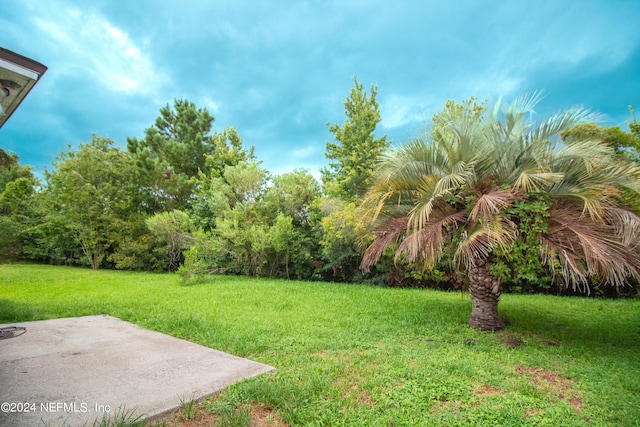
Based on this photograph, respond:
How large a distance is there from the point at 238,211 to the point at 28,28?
31.4 ft

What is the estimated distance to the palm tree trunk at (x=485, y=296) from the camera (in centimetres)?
483

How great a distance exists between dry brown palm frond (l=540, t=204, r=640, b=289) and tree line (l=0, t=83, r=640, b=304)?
0.03m

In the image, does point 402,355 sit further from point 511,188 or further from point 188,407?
point 511,188

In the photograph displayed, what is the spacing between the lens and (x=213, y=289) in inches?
371

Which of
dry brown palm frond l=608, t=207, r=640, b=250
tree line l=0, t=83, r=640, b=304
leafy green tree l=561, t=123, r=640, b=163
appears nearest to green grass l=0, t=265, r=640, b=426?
tree line l=0, t=83, r=640, b=304

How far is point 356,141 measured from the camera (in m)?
15.6

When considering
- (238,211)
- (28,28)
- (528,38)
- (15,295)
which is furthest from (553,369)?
(238,211)

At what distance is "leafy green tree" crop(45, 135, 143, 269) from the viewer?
1698cm

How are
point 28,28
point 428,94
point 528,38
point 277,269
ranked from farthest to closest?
point 277,269
point 428,94
point 528,38
point 28,28

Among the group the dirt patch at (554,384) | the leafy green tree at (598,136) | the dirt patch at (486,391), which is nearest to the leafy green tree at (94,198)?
the leafy green tree at (598,136)

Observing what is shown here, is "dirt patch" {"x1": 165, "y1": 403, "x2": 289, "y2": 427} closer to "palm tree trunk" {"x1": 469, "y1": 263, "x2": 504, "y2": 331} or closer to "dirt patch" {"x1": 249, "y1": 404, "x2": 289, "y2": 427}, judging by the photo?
"dirt patch" {"x1": 249, "y1": 404, "x2": 289, "y2": 427}

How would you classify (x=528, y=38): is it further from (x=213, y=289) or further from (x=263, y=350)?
(x=213, y=289)

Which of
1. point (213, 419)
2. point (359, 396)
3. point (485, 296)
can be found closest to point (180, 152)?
point (485, 296)

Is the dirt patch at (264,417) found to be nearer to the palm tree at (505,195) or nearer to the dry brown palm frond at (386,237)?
the palm tree at (505,195)
